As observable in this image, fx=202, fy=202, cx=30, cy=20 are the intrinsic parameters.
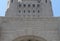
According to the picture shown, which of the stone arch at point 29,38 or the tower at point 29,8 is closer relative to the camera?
the stone arch at point 29,38

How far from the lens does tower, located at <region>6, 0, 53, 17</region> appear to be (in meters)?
68.8

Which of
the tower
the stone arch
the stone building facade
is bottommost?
the stone arch

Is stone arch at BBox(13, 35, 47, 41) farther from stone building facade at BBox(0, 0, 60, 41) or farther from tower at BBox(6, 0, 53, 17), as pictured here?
tower at BBox(6, 0, 53, 17)

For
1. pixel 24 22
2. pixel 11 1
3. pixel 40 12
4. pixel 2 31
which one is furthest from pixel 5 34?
pixel 11 1

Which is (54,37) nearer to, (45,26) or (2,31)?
(45,26)

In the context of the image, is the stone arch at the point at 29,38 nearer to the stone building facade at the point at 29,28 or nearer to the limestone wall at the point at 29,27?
the stone building facade at the point at 29,28

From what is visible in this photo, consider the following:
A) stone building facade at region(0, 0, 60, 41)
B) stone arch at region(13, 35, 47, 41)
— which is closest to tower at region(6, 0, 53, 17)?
stone building facade at region(0, 0, 60, 41)

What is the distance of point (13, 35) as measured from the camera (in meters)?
15.8

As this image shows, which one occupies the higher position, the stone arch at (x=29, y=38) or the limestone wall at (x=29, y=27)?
the limestone wall at (x=29, y=27)

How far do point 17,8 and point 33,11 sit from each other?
228 inches

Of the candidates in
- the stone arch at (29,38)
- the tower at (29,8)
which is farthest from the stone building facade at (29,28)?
the tower at (29,8)

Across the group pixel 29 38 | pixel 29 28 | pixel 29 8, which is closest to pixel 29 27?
pixel 29 28

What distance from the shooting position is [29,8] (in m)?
70.5

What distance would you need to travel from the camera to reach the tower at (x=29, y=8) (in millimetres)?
68756
